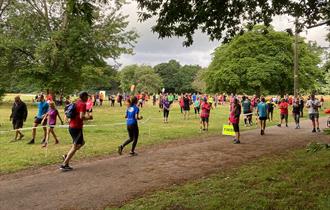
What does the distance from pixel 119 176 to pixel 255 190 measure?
10.8ft

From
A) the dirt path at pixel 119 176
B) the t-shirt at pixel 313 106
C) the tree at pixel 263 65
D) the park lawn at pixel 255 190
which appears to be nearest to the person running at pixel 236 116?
the dirt path at pixel 119 176

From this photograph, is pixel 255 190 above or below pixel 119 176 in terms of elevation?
above

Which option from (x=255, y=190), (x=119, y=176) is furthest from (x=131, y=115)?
(x=255, y=190)

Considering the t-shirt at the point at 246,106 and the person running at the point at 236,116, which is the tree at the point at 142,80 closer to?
the t-shirt at the point at 246,106

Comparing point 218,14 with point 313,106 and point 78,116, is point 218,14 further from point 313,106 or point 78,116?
point 313,106

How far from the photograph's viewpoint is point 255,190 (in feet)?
24.4

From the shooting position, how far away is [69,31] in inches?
1674

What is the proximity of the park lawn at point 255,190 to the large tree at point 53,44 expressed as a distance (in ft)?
114

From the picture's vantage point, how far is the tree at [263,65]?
51844 millimetres

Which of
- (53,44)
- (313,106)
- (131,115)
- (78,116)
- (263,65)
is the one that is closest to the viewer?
(78,116)

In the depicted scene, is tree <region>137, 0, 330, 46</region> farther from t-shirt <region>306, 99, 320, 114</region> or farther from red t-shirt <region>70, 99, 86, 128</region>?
t-shirt <region>306, 99, 320, 114</region>

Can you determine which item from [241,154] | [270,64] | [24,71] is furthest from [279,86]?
[241,154]

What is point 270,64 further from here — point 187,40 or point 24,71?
point 187,40

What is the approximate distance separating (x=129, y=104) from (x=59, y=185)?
4360 millimetres
